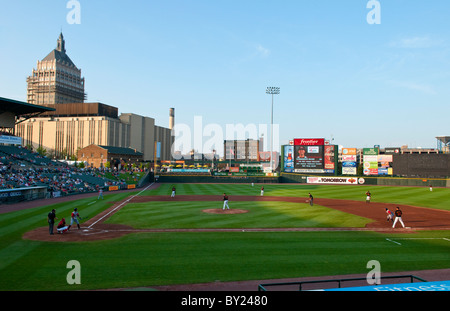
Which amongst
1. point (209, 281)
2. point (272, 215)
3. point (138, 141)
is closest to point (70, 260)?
point (209, 281)

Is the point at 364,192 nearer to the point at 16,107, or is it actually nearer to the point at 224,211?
the point at 224,211

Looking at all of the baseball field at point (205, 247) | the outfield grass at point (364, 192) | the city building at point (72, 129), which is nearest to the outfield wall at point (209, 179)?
the outfield grass at point (364, 192)

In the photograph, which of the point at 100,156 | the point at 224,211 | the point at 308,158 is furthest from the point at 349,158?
the point at 100,156

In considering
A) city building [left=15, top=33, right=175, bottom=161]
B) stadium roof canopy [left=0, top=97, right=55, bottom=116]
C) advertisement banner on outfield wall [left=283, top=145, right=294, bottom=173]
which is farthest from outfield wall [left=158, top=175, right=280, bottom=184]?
city building [left=15, top=33, right=175, bottom=161]

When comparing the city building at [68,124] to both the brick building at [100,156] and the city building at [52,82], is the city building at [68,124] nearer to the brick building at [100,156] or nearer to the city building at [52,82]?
the city building at [52,82]

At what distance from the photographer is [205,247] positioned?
1648 cm

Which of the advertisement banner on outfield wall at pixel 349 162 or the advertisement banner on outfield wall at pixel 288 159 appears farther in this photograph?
the advertisement banner on outfield wall at pixel 288 159

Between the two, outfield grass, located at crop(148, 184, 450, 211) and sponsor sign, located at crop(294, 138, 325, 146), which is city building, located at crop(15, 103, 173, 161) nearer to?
sponsor sign, located at crop(294, 138, 325, 146)

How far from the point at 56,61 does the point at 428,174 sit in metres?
186

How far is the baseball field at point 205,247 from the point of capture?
12.3 meters

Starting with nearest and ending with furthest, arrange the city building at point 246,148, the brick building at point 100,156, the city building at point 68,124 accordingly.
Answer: the brick building at point 100,156 → the city building at point 68,124 → the city building at point 246,148

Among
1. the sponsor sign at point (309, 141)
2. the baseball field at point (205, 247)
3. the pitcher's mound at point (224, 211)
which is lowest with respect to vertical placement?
the pitcher's mound at point (224, 211)

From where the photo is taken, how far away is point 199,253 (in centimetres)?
1542

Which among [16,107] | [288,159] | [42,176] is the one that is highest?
[16,107]
